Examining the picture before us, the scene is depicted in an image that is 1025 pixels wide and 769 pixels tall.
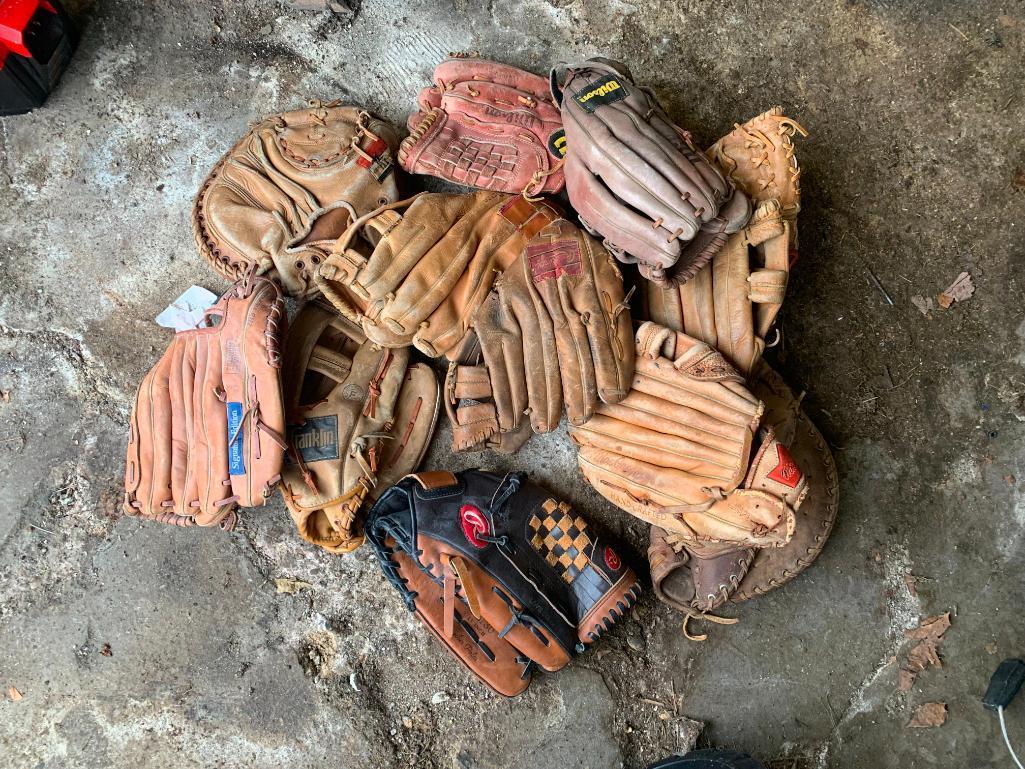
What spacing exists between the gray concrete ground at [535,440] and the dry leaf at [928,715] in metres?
0.04

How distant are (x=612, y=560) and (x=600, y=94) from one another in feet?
6.51

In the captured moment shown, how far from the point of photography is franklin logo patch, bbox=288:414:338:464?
323cm

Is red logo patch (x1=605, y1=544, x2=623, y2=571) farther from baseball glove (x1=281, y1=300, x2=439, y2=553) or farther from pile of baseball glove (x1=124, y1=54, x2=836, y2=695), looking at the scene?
baseball glove (x1=281, y1=300, x2=439, y2=553)

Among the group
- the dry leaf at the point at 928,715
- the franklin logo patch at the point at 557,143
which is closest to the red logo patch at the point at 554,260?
the franklin logo patch at the point at 557,143

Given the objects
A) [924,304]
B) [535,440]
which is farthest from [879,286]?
[535,440]

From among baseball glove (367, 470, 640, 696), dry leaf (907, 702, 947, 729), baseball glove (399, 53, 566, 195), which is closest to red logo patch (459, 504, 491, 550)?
baseball glove (367, 470, 640, 696)

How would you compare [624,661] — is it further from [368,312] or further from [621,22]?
[621,22]

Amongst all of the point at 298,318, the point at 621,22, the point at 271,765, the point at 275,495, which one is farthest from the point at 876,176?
the point at 271,765

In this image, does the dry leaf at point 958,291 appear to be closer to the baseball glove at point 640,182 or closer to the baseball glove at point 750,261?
the baseball glove at point 750,261

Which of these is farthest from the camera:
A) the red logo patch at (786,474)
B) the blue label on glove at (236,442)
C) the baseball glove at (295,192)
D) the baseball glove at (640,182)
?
the baseball glove at (295,192)

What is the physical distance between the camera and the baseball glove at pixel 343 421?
323 cm

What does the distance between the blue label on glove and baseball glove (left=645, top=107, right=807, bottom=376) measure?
6.06 feet

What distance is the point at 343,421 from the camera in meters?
3.25

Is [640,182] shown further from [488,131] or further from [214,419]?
[214,419]
